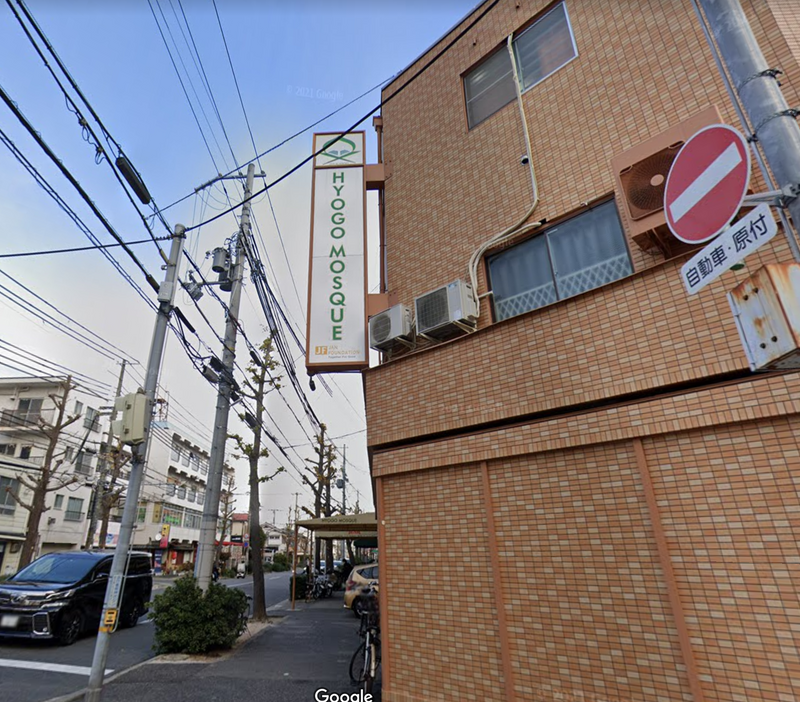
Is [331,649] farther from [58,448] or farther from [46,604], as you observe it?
[58,448]

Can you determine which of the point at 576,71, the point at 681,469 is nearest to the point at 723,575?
the point at 681,469

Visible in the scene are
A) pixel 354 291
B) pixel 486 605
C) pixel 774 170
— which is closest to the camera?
pixel 774 170

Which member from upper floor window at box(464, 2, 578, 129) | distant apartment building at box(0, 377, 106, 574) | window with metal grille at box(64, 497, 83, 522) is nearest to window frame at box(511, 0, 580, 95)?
upper floor window at box(464, 2, 578, 129)

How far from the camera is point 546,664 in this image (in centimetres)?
414

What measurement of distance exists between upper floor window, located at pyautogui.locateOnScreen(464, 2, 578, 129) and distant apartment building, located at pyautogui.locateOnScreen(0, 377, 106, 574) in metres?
28.6

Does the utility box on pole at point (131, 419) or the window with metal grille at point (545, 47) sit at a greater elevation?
the window with metal grille at point (545, 47)

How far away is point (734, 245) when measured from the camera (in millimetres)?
2021

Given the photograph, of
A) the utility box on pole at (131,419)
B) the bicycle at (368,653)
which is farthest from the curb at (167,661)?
the utility box on pole at (131,419)

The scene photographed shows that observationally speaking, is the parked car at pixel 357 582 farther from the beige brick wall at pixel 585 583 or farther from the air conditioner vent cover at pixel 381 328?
the beige brick wall at pixel 585 583

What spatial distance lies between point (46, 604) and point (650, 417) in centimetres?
1062

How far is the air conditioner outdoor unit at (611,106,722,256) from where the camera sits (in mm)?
4316

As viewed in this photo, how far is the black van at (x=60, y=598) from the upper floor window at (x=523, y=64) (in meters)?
9.11

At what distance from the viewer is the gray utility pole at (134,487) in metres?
5.37

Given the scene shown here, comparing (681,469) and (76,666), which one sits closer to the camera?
(681,469)
